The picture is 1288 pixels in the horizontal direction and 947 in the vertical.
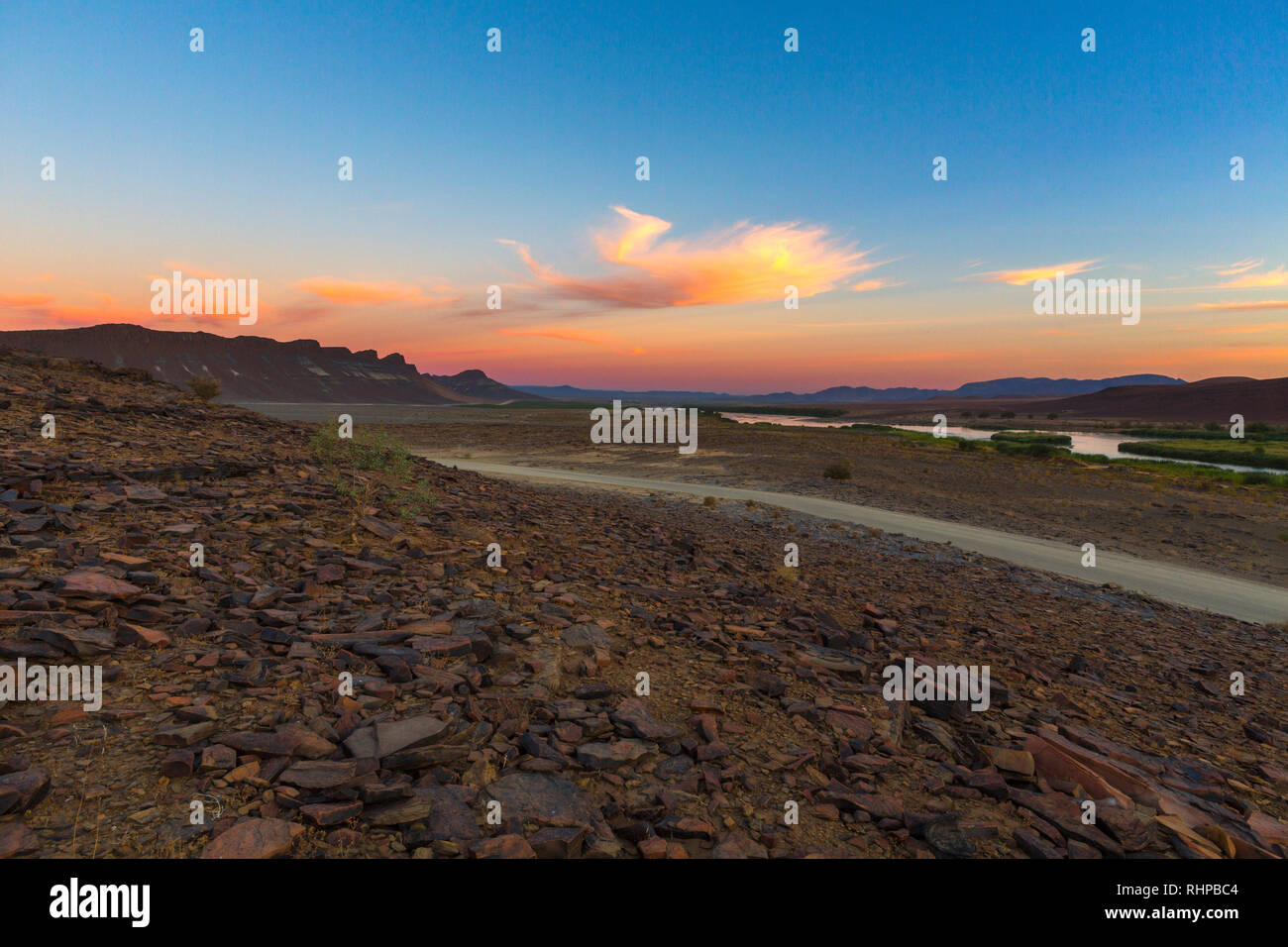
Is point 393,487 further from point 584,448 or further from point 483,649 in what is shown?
point 584,448

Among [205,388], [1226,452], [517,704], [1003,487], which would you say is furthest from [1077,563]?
[1226,452]

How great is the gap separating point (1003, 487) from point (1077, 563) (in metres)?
19.3

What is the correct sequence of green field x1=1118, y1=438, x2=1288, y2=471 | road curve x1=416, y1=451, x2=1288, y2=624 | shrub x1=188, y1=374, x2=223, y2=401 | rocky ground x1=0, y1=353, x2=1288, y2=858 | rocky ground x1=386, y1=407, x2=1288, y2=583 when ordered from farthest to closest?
green field x1=1118, y1=438, x2=1288, y2=471 < shrub x1=188, y1=374, x2=223, y2=401 < rocky ground x1=386, y1=407, x2=1288, y2=583 < road curve x1=416, y1=451, x2=1288, y2=624 < rocky ground x1=0, y1=353, x2=1288, y2=858

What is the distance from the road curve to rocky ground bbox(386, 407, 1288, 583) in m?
1.76

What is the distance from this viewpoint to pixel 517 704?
5.71 metres

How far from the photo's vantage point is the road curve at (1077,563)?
1680 centimetres

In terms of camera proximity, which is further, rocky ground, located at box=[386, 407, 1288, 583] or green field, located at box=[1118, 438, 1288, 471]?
green field, located at box=[1118, 438, 1288, 471]

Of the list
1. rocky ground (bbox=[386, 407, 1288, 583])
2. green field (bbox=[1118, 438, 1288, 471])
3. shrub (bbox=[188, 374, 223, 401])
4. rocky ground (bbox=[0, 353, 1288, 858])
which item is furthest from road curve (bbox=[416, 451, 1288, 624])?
green field (bbox=[1118, 438, 1288, 471])

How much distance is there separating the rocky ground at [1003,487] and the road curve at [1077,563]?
1.76m

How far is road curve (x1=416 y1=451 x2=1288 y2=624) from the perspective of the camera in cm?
1680

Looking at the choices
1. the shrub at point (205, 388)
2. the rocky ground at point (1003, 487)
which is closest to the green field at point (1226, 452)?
the rocky ground at point (1003, 487)

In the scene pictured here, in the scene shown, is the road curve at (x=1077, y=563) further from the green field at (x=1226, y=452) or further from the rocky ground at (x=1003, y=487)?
the green field at (x=1226, y=452)

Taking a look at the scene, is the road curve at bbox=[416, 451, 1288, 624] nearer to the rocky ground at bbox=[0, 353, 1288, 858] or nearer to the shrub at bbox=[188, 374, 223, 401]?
the rocky ground at bbox=[0, 353, 1288, 858]

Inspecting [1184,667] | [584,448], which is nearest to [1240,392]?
[584,448]
